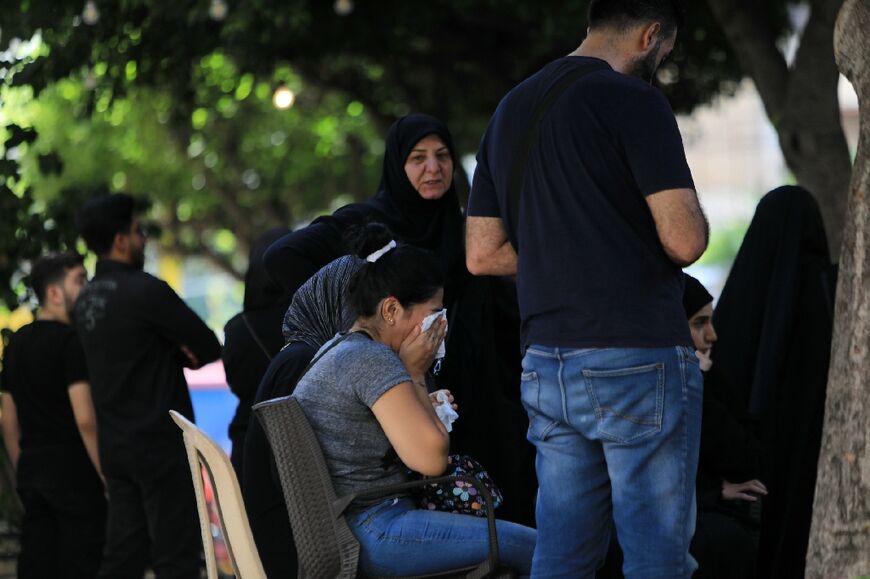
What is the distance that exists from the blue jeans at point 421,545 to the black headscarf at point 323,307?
0.67 meters

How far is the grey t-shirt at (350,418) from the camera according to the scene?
403cm

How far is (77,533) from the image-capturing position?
667 centimetres

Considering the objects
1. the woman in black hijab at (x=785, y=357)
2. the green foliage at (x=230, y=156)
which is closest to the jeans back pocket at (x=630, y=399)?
the woman in black hijab at (x=785, y=357)

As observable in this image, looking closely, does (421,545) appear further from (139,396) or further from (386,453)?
(139,396)

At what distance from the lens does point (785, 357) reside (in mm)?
5508

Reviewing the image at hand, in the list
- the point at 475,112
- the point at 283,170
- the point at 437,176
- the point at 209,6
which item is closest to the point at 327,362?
the point at 437,176

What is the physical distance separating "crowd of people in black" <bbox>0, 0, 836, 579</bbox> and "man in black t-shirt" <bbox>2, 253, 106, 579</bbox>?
0.03 feet

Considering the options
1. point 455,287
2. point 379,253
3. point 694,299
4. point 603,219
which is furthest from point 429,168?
point 603,219

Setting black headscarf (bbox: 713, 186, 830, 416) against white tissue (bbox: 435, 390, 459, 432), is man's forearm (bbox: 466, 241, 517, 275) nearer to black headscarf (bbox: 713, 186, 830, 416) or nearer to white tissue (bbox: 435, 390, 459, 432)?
white tissue (bbox: 435, 390, 459, 432)

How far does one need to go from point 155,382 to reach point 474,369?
1.65 metres

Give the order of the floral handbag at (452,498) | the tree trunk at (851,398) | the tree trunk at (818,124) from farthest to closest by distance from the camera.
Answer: the tree trunk at (818,124)
the floral handbag at (452,498)
the tree trunk at (851,398)

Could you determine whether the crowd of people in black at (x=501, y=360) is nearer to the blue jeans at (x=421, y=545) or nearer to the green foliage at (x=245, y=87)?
the blue jeans at (x=421, y=545)

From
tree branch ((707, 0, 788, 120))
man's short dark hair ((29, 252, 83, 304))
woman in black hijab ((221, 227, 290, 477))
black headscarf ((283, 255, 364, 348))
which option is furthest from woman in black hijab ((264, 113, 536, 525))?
tree branch ((707, 0, 788, 120))

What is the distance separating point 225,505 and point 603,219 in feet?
4.65
